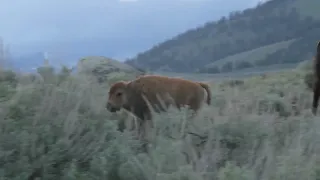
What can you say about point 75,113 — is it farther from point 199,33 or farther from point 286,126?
point 199,33

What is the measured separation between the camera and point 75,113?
5352mm

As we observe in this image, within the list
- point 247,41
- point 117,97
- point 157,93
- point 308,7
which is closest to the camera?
point 117,97

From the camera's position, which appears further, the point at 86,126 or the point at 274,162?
the point at 86,126

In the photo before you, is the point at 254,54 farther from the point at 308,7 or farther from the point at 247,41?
the point at 308,7

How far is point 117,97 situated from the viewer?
868 cm

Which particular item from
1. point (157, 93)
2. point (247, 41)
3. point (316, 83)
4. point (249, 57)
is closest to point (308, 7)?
point (247, 41)

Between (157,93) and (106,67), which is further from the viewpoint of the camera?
(106,67)

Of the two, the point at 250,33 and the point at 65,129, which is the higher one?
the point at 250,33

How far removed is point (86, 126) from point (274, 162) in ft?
6.07

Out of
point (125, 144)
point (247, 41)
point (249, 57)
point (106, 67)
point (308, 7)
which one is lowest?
point (125, 144)

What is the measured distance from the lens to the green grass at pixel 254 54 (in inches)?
2405

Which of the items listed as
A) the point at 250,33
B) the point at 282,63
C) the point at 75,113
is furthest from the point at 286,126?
the point at 250,33

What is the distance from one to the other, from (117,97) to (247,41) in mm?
62598

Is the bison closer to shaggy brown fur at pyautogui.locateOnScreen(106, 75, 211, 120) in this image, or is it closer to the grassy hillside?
shaggy brown fur at pyautogui.locateOnScreen(106, 75, 211, 120)
